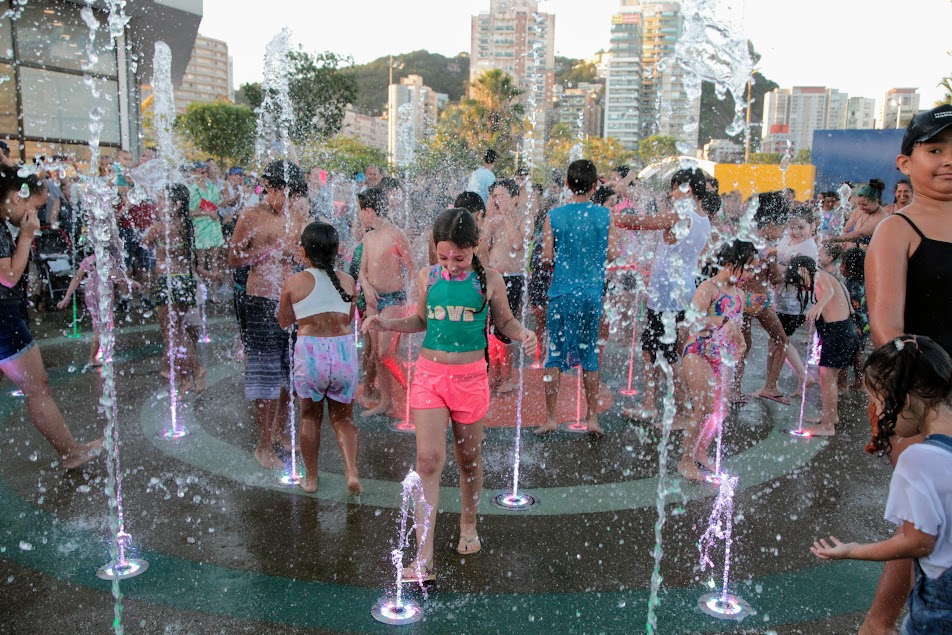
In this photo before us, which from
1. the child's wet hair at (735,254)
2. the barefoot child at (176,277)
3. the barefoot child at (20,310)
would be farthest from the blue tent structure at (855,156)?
the barefoot child at (20,310)

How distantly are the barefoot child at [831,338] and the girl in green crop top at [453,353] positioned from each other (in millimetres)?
3402

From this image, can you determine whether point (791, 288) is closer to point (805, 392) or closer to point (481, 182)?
point (805, 392)

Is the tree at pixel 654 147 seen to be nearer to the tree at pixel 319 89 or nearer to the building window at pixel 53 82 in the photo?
the tree at pixel 319 89

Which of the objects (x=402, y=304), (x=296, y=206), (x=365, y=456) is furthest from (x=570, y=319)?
(x=296, y=206)

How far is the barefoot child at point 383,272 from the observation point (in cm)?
546

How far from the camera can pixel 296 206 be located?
4996 millimetres

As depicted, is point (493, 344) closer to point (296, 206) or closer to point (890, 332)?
point (296, 206)

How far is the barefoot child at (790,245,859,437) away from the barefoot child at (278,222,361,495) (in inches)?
151

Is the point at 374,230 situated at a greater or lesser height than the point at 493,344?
greater

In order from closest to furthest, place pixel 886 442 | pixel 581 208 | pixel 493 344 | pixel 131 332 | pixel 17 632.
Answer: pixel 886 442 < pixel 17 632 < pixel 581 208 < pixel 493 344 < pixel 131 332

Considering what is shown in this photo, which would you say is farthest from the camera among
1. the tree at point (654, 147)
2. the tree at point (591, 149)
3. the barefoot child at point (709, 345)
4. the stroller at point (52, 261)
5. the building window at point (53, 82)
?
the tree at point (654, 147)

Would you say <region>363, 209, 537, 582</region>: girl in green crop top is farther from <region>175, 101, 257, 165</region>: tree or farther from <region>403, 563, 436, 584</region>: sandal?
<region>175, 101, 257, 165</region>: tree

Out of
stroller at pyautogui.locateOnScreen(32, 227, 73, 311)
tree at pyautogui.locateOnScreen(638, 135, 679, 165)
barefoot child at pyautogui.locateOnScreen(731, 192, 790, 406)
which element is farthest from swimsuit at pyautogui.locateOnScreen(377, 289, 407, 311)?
tree at pyautogui.locateOnScreen(638, 135, 679, 165)

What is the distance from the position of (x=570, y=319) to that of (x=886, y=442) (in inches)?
128
